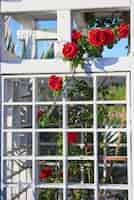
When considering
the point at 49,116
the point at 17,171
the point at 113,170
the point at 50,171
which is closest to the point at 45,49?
the point at 49,116

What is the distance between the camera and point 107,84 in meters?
3.64

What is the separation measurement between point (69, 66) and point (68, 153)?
0.66 meters

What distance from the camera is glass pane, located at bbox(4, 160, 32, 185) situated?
12.0 feet

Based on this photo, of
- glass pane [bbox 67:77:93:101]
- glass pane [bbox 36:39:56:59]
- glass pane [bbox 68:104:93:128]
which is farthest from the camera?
glass pane [bbox 36:39:56:59]

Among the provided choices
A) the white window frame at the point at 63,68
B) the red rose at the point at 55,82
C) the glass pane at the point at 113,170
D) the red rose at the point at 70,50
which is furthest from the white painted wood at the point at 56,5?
the glass pane at the point at 113,170

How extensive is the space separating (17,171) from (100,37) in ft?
4.42

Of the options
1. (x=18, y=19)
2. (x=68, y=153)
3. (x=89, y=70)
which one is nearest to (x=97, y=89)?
(x=89, y=70)

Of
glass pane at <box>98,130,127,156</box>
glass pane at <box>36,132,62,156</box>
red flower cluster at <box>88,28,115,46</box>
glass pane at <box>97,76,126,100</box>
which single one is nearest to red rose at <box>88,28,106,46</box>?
red flower cluster at <box>88,28,115,46</box>

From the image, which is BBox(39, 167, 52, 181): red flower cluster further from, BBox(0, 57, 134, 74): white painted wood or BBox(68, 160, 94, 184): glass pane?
BBox(0, 57, 134, 74): white painted wood

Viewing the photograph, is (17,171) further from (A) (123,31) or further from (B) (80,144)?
(A) (123,31)

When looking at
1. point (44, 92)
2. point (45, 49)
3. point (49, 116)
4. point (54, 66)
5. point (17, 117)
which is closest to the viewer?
point (54, 66)

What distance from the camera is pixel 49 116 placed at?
362 cm

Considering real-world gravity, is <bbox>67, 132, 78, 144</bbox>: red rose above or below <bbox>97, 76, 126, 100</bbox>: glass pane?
below

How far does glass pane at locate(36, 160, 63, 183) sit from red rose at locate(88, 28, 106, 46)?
1014mm
